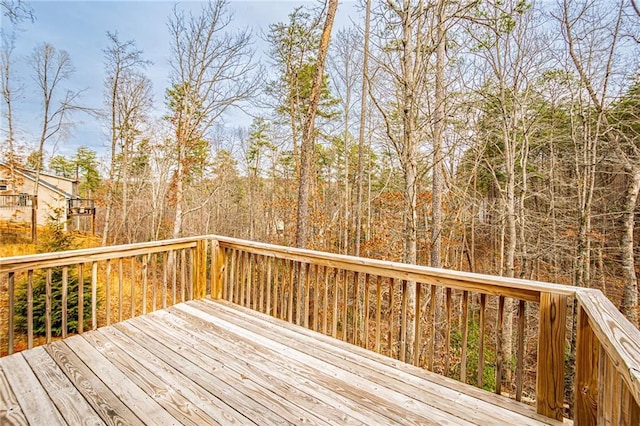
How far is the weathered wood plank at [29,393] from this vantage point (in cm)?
167

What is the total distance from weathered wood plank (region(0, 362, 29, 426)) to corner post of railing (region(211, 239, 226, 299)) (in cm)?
196

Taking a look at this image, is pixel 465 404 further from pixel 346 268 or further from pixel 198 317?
pixel 198 317

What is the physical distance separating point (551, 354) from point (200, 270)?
11.7 ft

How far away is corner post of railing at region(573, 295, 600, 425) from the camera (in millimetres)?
1506

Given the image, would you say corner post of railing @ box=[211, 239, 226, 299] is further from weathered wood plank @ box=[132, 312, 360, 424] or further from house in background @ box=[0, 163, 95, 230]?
house in background @ box=[0, 163, 95, 230]

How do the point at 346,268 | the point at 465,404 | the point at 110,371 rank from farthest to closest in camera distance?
the point at 346,268
the point at 110,371
the point at 465,404

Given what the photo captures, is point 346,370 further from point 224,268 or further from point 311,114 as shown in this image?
point 311,114

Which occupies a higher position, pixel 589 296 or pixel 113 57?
pixel 113 57

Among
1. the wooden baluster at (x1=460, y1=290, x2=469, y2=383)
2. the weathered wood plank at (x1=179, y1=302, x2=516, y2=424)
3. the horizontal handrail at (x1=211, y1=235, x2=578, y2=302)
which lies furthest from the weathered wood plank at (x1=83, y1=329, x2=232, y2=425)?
the wooden baluster at (x1=460, y1=290, x2=469, y2=383)

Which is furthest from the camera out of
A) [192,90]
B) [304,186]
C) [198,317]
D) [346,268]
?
[192,90]

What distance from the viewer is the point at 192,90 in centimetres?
877

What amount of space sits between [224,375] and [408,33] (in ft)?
13.2

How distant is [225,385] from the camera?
2020 millimetres

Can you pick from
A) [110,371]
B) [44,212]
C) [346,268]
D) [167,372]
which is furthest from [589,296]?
[44,212]
